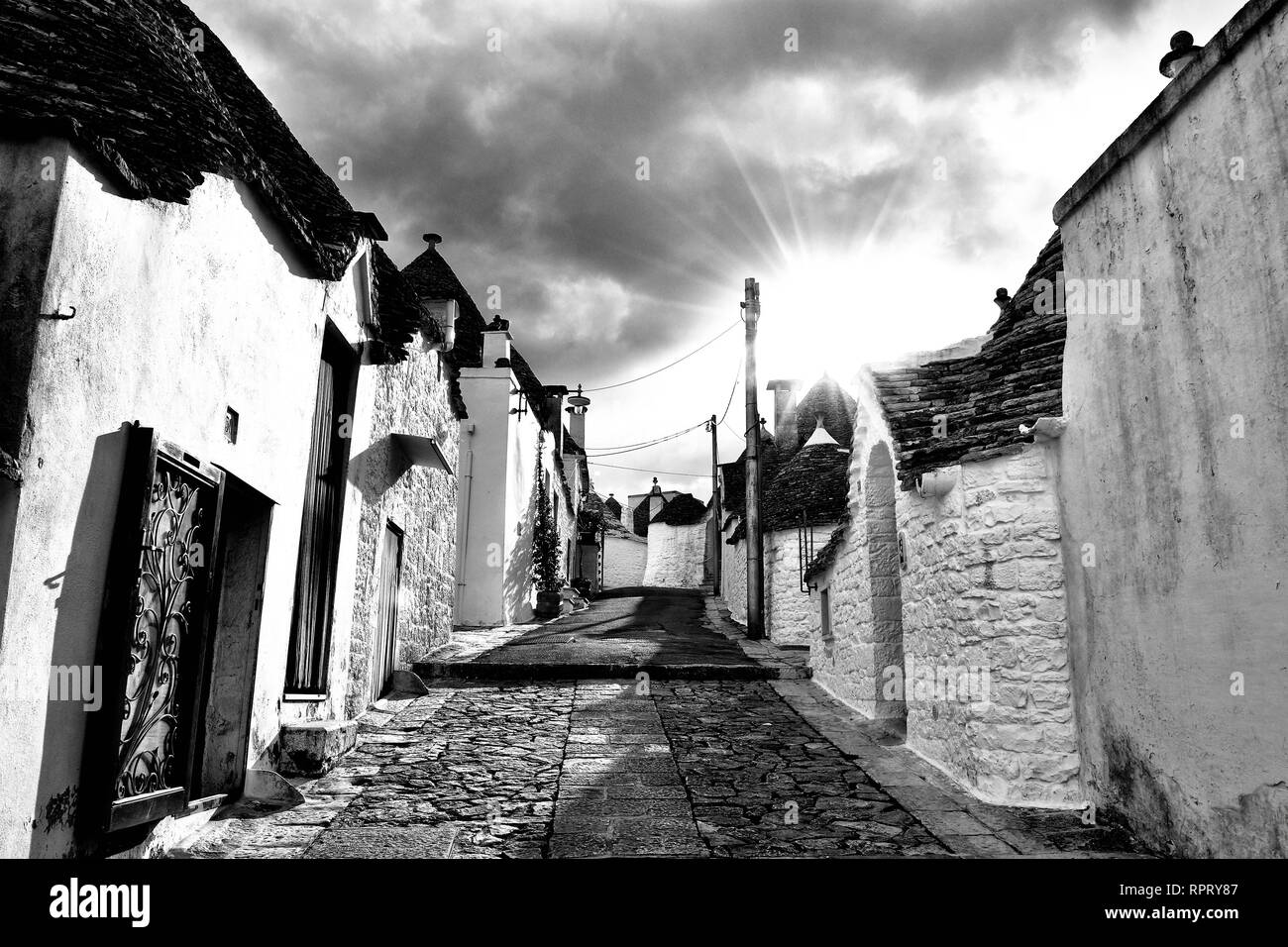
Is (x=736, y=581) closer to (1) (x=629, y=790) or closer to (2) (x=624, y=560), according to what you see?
(1) (x=629, y=790)

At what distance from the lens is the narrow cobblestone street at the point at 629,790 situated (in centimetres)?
427

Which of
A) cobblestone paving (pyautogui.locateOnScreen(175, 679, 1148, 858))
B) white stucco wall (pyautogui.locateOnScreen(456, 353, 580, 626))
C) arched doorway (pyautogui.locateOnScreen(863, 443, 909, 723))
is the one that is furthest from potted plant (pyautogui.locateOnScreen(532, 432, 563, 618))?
arched doorway (pyautogui.locateOnScreen(863, 443, 909, 723))

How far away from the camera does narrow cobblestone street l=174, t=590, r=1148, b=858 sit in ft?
14.0

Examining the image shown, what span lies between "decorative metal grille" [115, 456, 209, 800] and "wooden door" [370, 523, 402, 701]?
142 inches

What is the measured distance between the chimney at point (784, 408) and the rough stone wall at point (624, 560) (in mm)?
18398

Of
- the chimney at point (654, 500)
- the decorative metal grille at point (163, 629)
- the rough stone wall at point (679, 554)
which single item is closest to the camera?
the decorative metal grille at point (163, 629)

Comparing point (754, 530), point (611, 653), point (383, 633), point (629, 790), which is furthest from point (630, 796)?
point (754, 530)

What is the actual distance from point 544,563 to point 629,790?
40.3 feet

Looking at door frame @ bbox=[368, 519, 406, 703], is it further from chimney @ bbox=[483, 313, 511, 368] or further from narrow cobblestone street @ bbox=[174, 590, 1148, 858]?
chimney @ bbox=[483, 313, 511, 368]

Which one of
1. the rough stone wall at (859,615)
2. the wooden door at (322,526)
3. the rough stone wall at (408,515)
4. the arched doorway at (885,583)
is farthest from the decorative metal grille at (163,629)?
the arched doorway at (885,583)

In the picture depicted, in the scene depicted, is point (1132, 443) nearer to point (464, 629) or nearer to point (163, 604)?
point (163, 604)

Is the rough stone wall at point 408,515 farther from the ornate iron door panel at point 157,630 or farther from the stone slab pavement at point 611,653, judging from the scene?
the ornate iron door panel at point 157,630

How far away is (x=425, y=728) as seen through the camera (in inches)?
271
